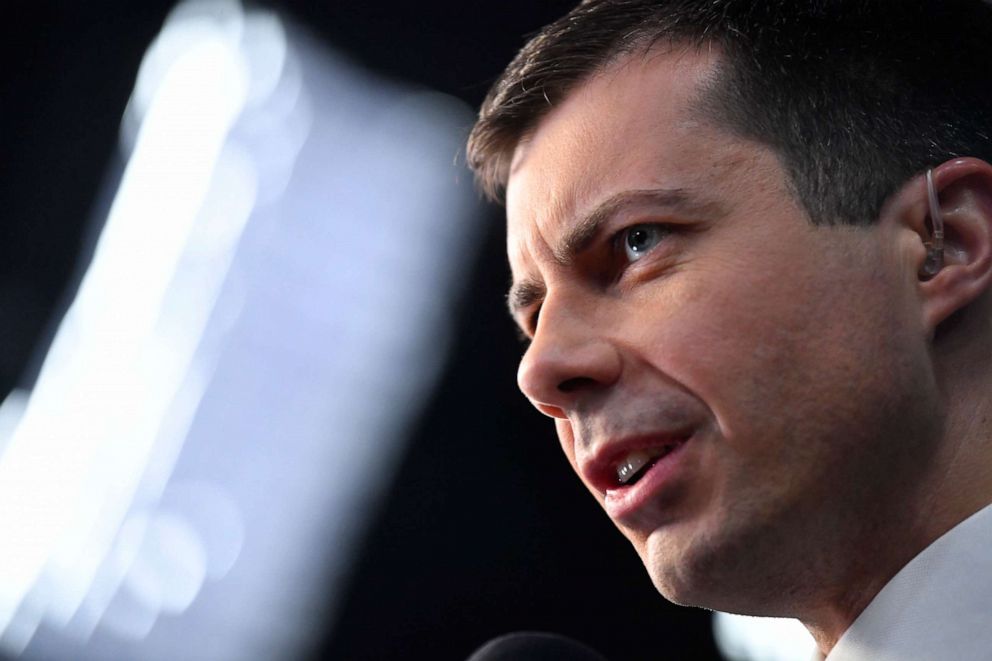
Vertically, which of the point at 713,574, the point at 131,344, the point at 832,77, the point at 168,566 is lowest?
the point at 168,566

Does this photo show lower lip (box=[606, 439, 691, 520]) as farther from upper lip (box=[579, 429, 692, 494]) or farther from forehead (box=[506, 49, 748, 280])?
forehead (box=[506, 49, 748, 280])

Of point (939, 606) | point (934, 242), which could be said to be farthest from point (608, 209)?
point (939, 606)

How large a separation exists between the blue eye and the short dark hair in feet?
0.33

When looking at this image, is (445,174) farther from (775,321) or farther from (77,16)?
(775,321)

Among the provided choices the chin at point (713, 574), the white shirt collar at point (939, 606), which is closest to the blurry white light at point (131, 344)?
the chin at point (713, 574)

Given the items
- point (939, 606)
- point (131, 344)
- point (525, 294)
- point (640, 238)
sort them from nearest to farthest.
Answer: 1. point (939, 606)
2. point (640, 238)
3. point (525, 294)
4. point (131, 344)

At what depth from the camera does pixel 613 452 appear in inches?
33.9

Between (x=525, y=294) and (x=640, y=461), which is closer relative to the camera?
(x=640, y=461)

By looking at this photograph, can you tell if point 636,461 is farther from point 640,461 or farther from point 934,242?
point 934,242

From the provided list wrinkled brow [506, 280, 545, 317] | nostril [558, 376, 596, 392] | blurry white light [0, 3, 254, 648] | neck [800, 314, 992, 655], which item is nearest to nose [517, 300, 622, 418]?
nostril [558, 376, 596, 392]

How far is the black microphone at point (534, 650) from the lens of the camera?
3.24ft

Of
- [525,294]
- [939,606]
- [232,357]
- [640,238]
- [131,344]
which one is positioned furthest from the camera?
[232,357]

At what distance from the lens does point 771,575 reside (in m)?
0.82

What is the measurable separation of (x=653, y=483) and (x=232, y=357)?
1290mm
